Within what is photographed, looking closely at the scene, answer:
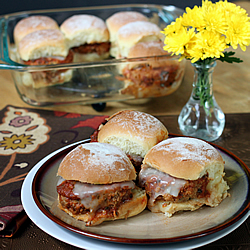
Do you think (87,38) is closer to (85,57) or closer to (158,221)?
(85,57)

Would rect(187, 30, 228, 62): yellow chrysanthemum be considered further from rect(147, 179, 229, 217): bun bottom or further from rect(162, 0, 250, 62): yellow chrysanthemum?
rect(147, 179, 229, 217): bun bottom

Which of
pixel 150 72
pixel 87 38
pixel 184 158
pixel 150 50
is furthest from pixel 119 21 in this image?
pixel 184 158

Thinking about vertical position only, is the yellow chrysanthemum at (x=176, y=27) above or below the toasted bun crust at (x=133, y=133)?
above

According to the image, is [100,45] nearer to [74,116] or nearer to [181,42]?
[74,116]

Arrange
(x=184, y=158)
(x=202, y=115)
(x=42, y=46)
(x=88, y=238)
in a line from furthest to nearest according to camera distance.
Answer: (x=42, y=46), (x=202, y=115), (x=184, y=158), (x=88, y=238)

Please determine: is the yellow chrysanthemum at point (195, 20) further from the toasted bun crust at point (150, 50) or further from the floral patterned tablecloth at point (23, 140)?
the floral patterned tablecloth at point (23, 140)

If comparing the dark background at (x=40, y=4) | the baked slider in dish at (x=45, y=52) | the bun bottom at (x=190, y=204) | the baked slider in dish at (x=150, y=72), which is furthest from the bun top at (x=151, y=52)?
the dark background at (x=40, y=4)

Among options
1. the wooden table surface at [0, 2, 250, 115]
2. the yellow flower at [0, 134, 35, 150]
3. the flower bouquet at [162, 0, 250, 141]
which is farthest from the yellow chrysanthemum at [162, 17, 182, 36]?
the yellow flower at [0, 134, 35, 150]
